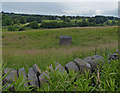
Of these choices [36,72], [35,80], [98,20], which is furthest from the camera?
[98,20]

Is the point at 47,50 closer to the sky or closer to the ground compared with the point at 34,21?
closer to the ground

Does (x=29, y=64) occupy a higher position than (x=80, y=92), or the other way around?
(x=80, y=92)

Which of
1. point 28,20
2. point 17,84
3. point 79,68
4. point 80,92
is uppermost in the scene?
point 28,20

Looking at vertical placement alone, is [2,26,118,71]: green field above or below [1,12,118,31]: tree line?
below

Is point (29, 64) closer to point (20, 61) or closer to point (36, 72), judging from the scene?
point (20, 61)

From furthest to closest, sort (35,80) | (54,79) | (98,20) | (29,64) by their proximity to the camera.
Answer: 1. (98,20)
2. (29,64)
3. (35,80)
4. (54,79)


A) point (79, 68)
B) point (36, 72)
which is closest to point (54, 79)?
point (36, 72)

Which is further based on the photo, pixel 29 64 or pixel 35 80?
pixel 29 64

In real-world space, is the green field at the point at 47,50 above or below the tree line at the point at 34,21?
below

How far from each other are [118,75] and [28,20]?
1000 cm

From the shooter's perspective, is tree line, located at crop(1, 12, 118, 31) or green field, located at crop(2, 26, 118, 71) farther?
tree line, located at crop(1, 12, 118, 31)

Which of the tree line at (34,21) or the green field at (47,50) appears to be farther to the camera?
the tree line at (34,21)

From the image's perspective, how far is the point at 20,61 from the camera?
5590 mm

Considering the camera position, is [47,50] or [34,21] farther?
[34,21]
